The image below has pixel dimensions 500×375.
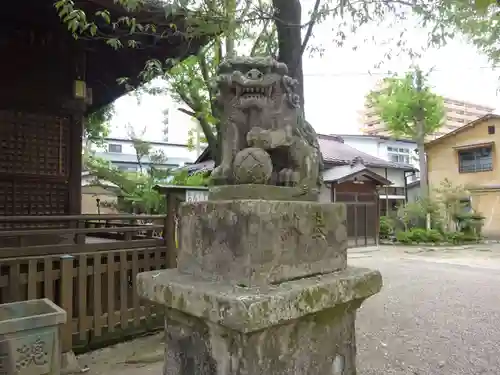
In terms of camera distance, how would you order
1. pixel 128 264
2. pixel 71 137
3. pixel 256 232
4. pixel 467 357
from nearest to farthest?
pixel 256 232, pixel 467 357, pixel 128 264, pixel 71 137

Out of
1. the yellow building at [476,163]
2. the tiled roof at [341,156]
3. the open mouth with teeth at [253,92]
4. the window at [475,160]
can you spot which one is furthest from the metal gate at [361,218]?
the open mouth with teeth at [253,92]

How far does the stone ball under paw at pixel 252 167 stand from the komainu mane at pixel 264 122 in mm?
53

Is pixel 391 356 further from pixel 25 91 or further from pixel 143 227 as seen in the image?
pixel 25 91

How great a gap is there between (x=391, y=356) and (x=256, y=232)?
11.2ft

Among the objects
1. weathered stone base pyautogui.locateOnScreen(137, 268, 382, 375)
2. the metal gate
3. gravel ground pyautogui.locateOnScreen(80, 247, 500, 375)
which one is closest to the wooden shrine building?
gravel ground pyautogui.locateOnScreen(80, 247, 500, 375)

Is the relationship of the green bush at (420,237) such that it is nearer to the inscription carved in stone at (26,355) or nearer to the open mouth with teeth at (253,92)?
the inscription carved in stone at (26,355)

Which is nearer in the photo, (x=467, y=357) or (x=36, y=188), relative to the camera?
(x=467, y=357)

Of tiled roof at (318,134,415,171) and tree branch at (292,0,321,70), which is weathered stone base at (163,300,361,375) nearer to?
tree branch at (292,0,321,70)

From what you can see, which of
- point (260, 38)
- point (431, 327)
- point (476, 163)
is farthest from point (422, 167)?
point (260, 38)

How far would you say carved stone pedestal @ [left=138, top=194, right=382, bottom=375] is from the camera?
158 cm

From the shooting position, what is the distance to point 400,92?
1948 centimetres

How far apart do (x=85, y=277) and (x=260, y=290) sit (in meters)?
3.33

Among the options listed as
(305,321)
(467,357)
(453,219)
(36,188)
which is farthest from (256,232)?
(453,219)

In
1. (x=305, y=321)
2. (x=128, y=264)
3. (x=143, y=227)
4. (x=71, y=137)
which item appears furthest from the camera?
(x=71, y=137)
